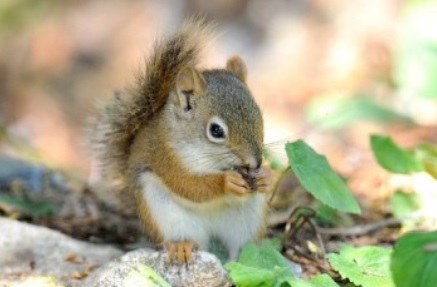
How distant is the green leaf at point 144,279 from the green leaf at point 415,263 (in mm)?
644

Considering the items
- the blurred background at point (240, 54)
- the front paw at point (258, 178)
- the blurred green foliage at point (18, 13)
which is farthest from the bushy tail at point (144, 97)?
the blurred green foliage at point (18, 13)

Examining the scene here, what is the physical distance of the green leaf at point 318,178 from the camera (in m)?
2.63

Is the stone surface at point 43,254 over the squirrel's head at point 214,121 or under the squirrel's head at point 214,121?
under

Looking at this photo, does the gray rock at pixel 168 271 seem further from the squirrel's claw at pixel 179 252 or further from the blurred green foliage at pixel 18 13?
the blurred green foliage at pixel 18 13

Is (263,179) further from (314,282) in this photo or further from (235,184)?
(314,282)

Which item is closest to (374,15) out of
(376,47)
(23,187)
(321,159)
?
(376,47)

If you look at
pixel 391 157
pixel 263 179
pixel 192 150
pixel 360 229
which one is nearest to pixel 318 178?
pixel 263 179

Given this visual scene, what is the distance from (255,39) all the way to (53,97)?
139 cm

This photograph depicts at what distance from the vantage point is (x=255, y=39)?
635cm

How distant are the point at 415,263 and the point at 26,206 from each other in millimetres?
1854

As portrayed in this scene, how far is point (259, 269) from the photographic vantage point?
2445 mm

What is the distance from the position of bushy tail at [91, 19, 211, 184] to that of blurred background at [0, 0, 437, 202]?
5.45 ft

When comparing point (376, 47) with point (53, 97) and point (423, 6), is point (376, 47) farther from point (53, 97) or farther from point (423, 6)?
point (53, 97)

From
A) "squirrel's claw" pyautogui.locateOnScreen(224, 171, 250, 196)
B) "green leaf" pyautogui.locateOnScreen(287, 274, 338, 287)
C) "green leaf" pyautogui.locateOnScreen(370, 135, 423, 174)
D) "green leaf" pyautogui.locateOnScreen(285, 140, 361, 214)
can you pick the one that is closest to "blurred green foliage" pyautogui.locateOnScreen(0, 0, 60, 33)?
"green leaf" pyautogui.locateOnScreen(370, 135, 423, 174)
